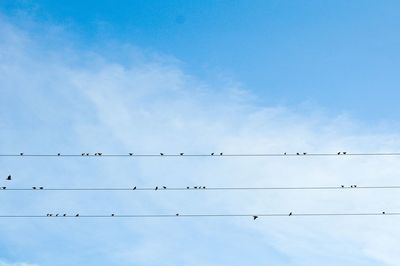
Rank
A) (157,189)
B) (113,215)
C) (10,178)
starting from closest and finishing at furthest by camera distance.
A: (113,215), (157,189), (10,178)

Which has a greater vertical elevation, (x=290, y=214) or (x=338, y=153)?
(x=338, y=153)

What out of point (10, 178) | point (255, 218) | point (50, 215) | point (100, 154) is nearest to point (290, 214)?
point (255, 218)

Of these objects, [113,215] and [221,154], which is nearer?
[113,215]

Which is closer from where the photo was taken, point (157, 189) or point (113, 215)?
point (113, 215)

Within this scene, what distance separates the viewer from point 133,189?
116 ft

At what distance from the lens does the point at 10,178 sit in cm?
3912

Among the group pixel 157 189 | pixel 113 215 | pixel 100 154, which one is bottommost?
pixel 113 215

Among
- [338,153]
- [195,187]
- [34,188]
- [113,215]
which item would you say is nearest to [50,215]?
[34,188]

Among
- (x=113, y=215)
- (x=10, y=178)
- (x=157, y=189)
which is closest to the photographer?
(x=113, y=215)

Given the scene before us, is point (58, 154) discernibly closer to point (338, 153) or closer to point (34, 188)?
point (34, 188)

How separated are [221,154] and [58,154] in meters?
9.50

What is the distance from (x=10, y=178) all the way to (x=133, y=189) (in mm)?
8865

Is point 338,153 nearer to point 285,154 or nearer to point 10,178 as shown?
point 285,154

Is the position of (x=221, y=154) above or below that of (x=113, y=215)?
above
